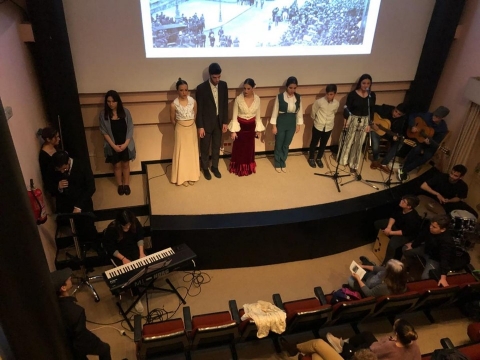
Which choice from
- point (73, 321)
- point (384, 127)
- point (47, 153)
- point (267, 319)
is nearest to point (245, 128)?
point (384, 127)

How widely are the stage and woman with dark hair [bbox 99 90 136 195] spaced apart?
36 centimetres

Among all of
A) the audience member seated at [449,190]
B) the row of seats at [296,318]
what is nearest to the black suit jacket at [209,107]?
the row of seats at [296,318]

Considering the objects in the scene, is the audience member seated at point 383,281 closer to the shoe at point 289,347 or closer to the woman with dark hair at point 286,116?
the shoe at point 289,347

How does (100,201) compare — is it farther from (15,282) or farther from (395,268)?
(395,268)

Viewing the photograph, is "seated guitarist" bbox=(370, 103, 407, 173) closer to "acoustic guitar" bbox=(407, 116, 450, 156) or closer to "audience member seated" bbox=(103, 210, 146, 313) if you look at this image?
"acoustic guitar" bbox=(407, 116, 450, 156)

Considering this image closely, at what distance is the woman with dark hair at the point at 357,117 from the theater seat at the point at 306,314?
2423mm

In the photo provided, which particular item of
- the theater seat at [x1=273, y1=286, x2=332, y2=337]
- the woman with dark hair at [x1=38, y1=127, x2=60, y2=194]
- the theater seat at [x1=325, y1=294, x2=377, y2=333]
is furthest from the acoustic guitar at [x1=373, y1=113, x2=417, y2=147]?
the woman with dark hair at [x1=38, y1=127, x2=60, y2=194]

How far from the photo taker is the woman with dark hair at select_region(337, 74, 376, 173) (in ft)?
16.9

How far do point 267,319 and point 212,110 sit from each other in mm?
2590

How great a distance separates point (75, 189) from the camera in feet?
13.2

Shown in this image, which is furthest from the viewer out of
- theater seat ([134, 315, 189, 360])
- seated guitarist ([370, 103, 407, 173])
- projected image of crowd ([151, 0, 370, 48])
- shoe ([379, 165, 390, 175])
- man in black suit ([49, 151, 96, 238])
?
shoe ([379, 165, 390, 175])

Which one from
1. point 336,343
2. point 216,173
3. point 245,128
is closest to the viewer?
point 336,343

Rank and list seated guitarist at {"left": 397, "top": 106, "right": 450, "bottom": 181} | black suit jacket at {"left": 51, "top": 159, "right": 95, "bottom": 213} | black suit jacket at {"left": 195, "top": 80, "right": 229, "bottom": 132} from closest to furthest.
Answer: black suit jacket at {"left": 51, "top": 159, "right": 95, "bottom": 213}, black suit jacket at {"left": 195, "top": 80, "right": 229, "bottom": 132}, seated guitarist at {"left": 397, "top": 106, "right": 450, "bottom": 181}

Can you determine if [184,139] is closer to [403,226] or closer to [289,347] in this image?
[289,347]
